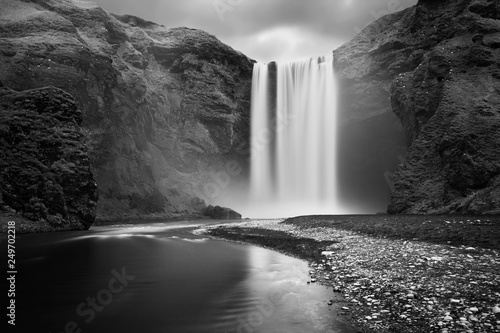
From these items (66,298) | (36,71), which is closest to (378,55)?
A: (36,71)

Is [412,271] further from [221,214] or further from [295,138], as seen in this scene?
[295,138]

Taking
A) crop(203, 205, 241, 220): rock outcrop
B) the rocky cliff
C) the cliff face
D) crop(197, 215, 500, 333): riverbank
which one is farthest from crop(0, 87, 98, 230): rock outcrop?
the rocky cliff

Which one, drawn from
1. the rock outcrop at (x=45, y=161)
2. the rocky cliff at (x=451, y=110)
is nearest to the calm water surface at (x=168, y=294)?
the rock outcrop at (x=45, y=161)

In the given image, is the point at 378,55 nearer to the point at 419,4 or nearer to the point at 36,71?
the point at 419,4

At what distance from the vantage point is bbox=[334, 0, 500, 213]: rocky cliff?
1182 inches

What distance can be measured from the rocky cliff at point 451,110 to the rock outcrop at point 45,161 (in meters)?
36.1

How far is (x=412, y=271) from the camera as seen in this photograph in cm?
1243

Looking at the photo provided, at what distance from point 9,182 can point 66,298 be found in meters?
29.4

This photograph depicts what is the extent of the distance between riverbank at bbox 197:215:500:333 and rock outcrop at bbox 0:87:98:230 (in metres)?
25.7

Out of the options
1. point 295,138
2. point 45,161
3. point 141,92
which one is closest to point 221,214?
point 295,138

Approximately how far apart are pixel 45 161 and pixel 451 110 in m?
45.6

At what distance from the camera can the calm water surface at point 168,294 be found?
29.8ft

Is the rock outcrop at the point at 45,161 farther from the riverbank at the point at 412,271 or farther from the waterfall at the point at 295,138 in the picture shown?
the waterfall at the point at 295,138

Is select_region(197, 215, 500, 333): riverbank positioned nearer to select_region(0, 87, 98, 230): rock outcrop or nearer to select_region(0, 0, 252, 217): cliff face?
select_region(0, 87, 98, 230): rock outcrop
